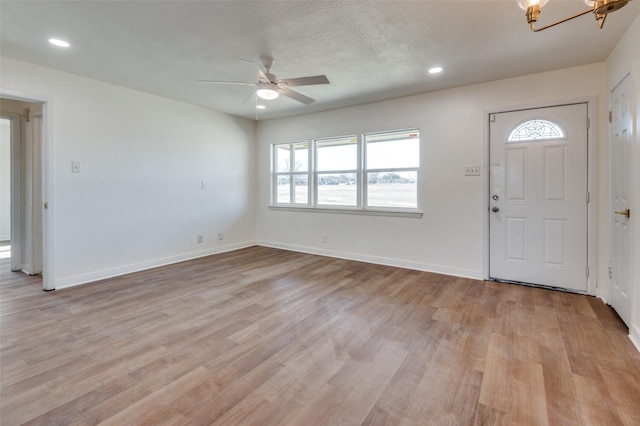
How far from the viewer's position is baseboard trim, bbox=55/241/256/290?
3.64 metres

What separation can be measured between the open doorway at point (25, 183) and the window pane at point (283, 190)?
3.55 meters

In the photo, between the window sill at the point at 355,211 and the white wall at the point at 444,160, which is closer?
the white wall at the point at 444,160

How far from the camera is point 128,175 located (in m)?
4.21

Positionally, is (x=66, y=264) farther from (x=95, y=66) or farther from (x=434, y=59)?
(x=434, y=59)

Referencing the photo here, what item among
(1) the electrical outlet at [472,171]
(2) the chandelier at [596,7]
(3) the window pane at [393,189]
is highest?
(2) the chandelier at [596,7]

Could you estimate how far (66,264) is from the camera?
11.9 ft

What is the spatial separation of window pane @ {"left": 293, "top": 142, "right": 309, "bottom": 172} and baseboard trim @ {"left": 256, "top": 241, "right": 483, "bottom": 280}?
1474 millimetres

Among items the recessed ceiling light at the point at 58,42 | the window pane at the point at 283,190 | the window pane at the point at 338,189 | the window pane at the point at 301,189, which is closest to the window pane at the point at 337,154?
the window pane at the point at 338,189

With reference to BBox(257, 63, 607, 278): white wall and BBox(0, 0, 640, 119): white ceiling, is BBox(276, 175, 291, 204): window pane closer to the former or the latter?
BBox(257, 63, 607, 278): white wall

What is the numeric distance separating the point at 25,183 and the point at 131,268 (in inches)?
75.4

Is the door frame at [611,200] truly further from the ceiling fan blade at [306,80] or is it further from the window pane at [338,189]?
the window pane at [338,189]

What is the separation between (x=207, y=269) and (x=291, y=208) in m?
1.95

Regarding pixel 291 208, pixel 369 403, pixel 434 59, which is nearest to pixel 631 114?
pixel 434 59

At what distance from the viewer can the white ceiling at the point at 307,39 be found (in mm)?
2295
